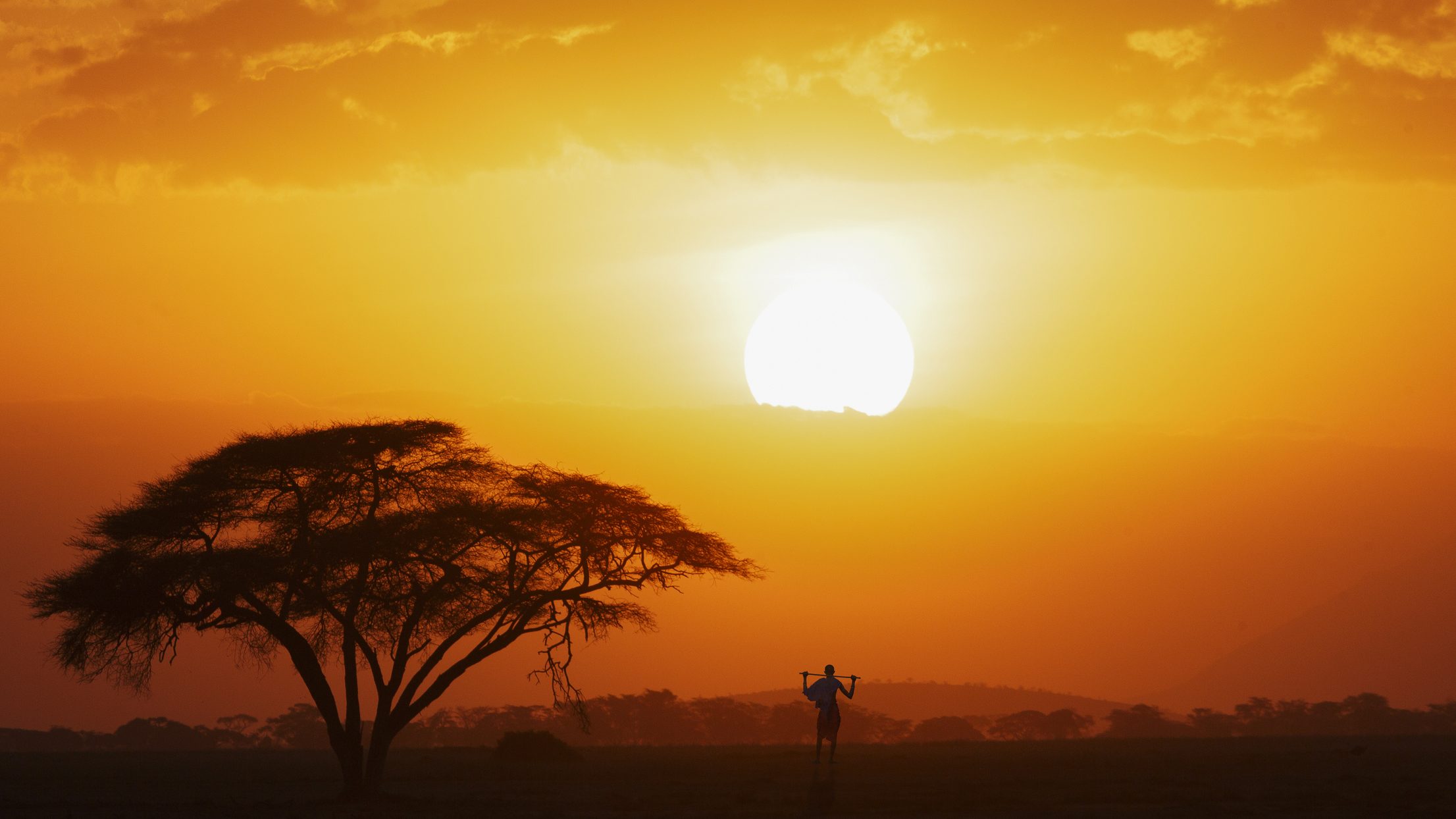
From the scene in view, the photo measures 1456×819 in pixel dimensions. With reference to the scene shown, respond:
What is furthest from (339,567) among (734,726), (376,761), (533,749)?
(734,726)

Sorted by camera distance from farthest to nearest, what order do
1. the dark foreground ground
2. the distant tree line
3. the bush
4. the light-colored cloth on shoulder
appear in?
the distant tree line → the bush → the light-colored cloth on shoulder → the dark foreground ground

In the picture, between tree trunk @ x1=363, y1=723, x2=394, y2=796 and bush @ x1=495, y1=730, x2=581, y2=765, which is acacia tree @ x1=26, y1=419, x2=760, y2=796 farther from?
bush @ x1=495, y1=730, x2=581, y2=765

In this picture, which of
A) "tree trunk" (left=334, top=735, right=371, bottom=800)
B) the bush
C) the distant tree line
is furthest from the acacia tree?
the distant tree line

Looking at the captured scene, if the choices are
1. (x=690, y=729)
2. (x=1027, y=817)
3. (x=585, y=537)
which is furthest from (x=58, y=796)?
(x=690, y=729)

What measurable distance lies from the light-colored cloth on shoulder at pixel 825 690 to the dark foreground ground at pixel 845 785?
2.13 metres

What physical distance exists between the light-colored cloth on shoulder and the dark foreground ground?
213 centimetres

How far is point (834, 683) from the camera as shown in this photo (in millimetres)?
33812

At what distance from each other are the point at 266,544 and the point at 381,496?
3.11m

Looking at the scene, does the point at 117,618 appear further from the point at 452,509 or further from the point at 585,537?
the point at 585,537

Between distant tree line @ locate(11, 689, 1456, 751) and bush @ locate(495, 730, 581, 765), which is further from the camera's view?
distant tree line @ locate(11, 689, 1456, 751)

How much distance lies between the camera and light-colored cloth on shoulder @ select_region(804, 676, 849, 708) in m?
33.7

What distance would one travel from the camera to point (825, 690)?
33.8 meters

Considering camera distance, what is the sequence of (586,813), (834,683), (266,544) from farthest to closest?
(266,544)
(834,683)
(586,813)

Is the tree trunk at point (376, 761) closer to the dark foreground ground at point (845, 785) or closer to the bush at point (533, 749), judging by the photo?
the dark foreground ground at point (845, 785)
